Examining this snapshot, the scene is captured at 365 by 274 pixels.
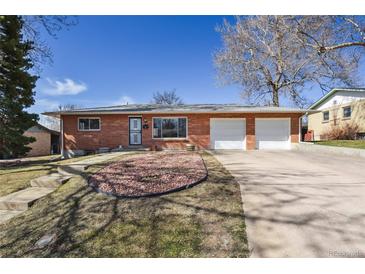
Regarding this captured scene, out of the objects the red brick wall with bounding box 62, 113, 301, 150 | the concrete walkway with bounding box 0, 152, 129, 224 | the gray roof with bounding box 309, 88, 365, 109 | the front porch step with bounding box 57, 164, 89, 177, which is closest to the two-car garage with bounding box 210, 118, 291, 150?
the red brick wall with bounding box 62, 113, 301, 150

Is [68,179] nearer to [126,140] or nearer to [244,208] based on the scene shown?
[244,208]

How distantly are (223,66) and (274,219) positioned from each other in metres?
20.2

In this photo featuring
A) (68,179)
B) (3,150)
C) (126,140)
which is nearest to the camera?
(68,179)

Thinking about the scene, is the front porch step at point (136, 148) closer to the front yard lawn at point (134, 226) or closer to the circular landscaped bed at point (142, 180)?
the circular landscaped bed at point (142, 180)

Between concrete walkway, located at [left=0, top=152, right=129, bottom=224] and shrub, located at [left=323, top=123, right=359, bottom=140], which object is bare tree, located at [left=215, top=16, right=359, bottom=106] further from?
concrete walkway, located at [left=0, top=152, right=129, bottom=224]

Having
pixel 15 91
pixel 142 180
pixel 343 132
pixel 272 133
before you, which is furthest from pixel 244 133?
pixel 15 91

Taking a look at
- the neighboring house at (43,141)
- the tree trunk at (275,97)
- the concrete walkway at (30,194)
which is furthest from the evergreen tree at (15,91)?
the tree trunk at (275,97)

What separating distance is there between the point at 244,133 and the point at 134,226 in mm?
11092

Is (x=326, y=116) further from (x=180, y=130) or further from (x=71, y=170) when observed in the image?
(x=71, y=170)

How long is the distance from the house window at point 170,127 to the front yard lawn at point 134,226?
880cm

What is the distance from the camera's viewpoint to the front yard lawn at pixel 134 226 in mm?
2484
